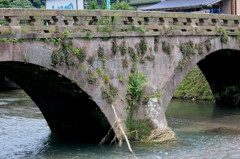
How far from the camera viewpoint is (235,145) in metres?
18.5

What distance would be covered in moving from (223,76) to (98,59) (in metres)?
14.0

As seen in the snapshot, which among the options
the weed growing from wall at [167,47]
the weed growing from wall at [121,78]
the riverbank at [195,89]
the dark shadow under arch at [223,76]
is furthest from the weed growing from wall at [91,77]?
the riverbank at [195,89]

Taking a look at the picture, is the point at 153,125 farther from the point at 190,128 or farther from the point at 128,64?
the point at 190,128

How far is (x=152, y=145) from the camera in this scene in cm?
1794

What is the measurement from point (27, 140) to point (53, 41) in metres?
5.43

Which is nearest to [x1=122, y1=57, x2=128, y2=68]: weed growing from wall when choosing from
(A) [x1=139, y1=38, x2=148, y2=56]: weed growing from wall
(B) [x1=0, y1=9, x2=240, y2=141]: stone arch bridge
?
(B) [x1=0, y1=9, x2=240, y2=141]: stone arch bridge

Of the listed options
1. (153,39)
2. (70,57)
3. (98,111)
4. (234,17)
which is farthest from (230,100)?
(70,57)

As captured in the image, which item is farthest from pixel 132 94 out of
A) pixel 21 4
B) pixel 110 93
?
pixel 21 4

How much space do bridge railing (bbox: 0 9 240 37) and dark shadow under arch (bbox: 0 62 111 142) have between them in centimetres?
137

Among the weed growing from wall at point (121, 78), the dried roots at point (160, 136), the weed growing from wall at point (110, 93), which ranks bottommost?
the dried roots at point (160, 136)

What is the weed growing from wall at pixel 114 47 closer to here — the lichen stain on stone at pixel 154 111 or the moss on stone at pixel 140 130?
the lichen stain on stone at pixel 154 111

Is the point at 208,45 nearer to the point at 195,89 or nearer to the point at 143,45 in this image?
the point at 143,45

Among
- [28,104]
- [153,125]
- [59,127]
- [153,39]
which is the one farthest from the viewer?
[28,104]

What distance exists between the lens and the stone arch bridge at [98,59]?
16.0 meters
